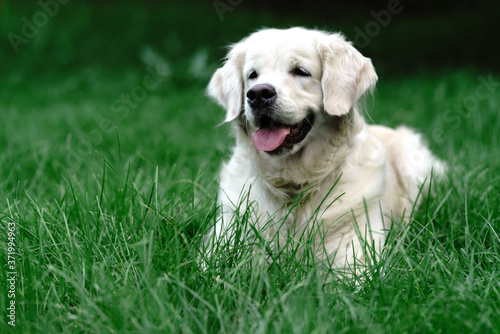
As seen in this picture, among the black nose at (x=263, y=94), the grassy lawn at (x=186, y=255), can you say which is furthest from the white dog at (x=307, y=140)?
the grassy lawn at (x=186, y=255)

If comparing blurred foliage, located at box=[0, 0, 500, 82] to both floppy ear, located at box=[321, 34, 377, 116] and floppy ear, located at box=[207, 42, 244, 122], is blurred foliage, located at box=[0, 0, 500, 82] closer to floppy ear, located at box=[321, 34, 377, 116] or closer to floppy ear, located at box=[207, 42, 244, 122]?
floppy ear, located at box=[207, 42, 244, 122]

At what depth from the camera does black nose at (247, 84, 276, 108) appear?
2.61 meters

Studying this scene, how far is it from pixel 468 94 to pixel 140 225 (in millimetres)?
4847

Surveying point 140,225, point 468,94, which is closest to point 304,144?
point 140,225

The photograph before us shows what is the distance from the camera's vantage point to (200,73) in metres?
Result: 7.88

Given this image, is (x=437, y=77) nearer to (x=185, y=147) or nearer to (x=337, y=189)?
(x=185, y=147)

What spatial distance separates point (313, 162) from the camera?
2.79 metres

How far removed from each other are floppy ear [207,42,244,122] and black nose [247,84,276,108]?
0.31 metres

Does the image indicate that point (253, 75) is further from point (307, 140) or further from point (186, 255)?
point (186, 255)

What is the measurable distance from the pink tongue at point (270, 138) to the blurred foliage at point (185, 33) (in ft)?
17.2

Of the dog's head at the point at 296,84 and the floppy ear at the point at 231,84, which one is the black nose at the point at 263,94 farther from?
the floppy ear at the point at 231,84

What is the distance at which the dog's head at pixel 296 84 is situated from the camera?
2653 mm

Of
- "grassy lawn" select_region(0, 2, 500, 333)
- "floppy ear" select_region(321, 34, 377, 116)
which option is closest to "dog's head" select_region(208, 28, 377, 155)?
"floppy ear" select_region(321, 34, 377, 116)

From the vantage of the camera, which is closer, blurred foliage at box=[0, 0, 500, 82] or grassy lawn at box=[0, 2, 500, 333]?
grassy lawn at box=[0, 2, 500, 333]
